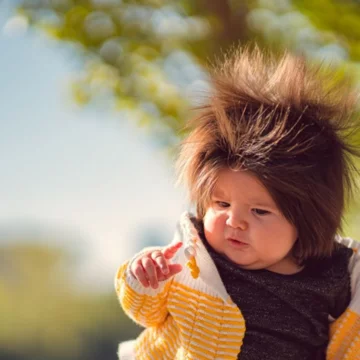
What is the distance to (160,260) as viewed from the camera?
1.14m

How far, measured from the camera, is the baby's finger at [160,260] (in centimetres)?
113

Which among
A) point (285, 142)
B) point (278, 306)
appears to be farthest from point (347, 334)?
point (285, 142)

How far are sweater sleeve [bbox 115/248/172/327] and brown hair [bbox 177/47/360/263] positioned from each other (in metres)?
0.17

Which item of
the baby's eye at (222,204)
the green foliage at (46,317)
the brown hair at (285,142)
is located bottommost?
the green foliage at (46,317)

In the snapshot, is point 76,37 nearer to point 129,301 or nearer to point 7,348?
point 7,348

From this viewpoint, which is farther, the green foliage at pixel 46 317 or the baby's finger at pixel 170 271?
the green foliage at pixel 46 317

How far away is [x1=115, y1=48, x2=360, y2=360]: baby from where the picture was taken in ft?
3.83

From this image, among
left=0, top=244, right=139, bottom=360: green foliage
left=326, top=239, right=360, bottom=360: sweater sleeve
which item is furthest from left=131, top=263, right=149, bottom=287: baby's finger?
left=0, top=244, right=139, bottom=360: green foliage

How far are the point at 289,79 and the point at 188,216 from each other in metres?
0.31

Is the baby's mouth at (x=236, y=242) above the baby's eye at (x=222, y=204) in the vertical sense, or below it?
below

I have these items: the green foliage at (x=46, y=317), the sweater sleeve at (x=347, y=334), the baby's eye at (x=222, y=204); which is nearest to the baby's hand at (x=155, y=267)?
the baby's eye at (x=222, y=204)

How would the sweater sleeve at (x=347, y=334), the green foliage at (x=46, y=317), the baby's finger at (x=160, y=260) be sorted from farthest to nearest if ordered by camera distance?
the green foliage at (x=46, y=317) < the sweater sleeve at (x=347, y=334) < the baby's finger at (x=160, y=260)

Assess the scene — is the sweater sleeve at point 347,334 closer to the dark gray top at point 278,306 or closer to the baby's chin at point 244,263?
the dark gray top at point 278,306

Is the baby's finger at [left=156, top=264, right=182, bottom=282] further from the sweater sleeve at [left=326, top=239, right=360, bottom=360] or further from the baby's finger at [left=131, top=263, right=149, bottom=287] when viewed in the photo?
the sweater sleeve at [left=326, top=239, right=360, bottom=360]
